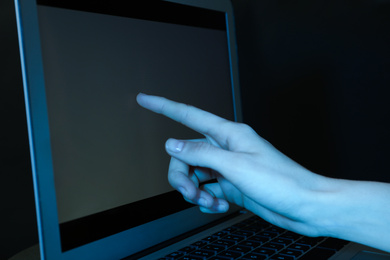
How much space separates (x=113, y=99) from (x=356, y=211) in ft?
1.49

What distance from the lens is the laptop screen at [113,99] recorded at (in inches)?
24.9

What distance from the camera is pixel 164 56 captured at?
81cm

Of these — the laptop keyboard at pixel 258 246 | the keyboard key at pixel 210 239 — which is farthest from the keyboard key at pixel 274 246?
the keyboard key at pixel 210 239

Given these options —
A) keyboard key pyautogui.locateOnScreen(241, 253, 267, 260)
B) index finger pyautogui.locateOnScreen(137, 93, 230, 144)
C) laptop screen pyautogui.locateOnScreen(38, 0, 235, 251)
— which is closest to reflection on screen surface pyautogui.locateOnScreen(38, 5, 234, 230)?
laptop screen pyautogui.locateOnScreen(38, 0, 235, 251)

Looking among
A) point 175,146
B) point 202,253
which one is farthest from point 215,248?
point 175,146

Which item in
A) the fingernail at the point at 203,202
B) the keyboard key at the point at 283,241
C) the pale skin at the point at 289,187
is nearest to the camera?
the pale skin at the point at 289,187

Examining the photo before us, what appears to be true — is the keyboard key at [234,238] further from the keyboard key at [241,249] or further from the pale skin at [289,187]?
the pale skin at [289,187]

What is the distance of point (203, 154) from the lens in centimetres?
54

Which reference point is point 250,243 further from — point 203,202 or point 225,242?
point 203,202

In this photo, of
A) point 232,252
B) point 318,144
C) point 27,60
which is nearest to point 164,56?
point 27,60

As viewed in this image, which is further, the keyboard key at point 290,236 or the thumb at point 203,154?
the keyboard key at point 290,236

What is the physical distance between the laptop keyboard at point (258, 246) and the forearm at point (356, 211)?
14cm

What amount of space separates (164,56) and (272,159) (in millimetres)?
387

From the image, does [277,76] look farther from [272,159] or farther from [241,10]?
[272,159]
